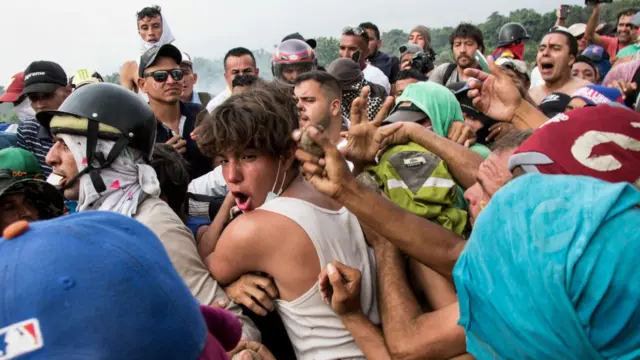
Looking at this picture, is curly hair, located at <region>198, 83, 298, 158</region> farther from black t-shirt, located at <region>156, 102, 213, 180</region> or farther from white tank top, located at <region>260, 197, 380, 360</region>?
black t-shirt, located at <region>156, 102, 213, 180</region>

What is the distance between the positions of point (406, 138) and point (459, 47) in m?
4.62

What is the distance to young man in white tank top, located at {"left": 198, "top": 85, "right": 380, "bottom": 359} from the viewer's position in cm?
228

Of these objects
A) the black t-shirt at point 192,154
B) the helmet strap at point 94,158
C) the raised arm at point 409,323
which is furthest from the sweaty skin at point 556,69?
the helmet strap at point 94,158

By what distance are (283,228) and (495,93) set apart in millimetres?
1821

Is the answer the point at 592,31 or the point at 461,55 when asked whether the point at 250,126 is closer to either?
the point at 461,55

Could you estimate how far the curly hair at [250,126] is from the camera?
8.34 ft

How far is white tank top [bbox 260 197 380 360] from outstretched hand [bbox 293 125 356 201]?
0.60 ft

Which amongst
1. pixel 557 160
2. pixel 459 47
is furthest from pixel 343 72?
pixel 557 160

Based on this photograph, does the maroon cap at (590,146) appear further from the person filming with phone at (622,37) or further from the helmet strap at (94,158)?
the person filming with phone at (622,37)

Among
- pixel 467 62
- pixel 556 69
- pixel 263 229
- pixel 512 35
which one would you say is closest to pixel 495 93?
pixel 263 229

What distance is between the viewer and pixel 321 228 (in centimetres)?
232

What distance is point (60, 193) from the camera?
3143mm

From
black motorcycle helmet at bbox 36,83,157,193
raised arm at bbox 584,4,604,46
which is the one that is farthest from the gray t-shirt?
black motorcycle helmet at bbox 36,83,157,193

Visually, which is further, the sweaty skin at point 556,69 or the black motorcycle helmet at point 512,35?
the black motorcycle helmet at point 512,35
